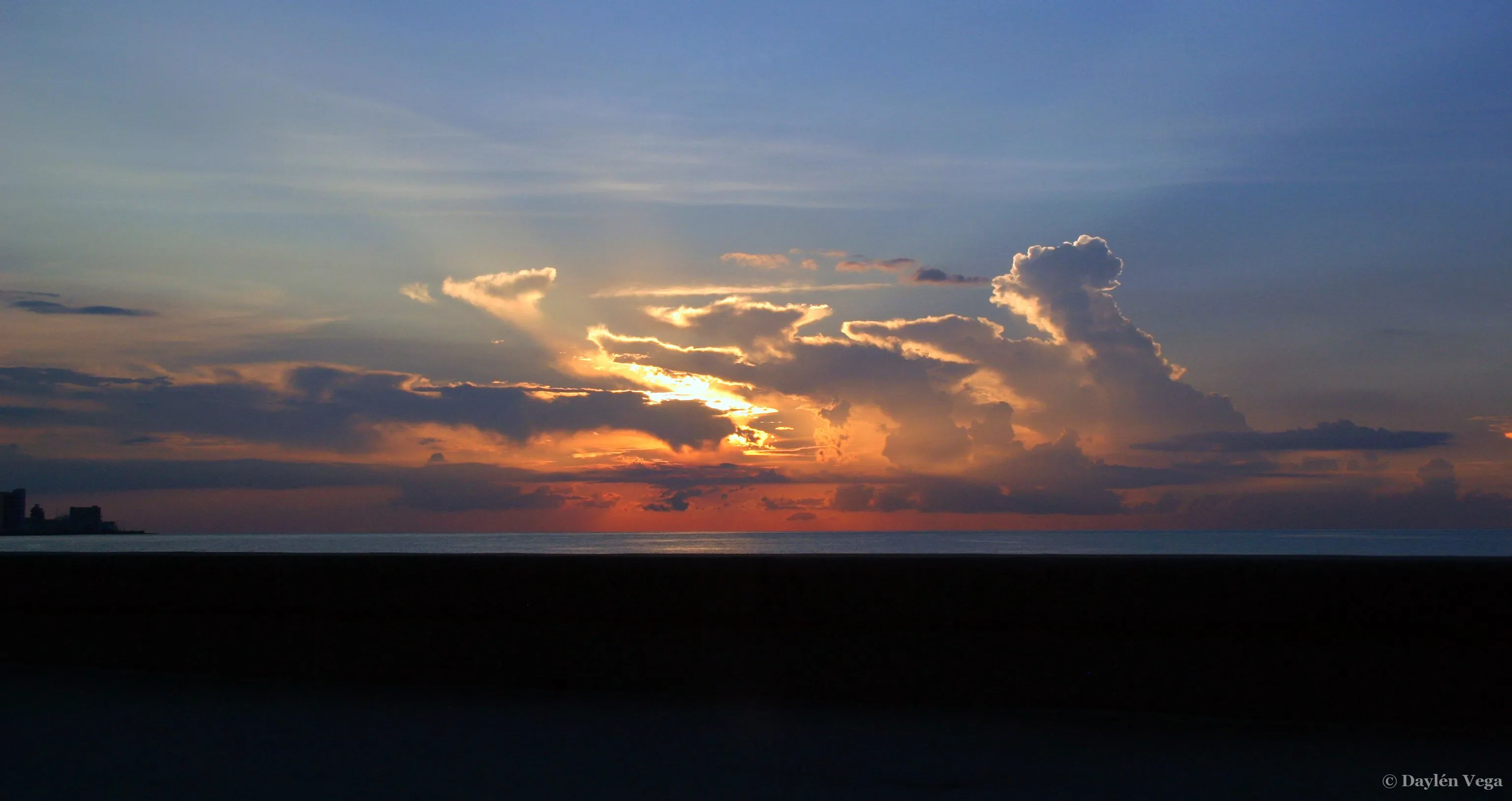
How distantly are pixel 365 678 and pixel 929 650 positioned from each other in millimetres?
2915

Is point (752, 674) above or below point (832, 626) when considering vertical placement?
below

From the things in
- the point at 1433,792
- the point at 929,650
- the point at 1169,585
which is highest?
the point at 1169,585

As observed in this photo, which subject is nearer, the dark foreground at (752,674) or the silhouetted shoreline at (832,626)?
the dark foreground at (752,674)

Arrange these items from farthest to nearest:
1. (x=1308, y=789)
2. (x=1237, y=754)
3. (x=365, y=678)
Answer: (x=365, y=678)
(x=1237, y=754)
(x=1308, y=789)

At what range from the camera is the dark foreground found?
380 centimetres

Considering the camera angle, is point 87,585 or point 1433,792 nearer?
point 1433,792

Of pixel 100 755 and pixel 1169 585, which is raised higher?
pixel 1169 585

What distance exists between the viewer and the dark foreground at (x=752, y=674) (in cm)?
380

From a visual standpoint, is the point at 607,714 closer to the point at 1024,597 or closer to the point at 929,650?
the point at 929,650

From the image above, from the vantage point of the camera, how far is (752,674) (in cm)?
498

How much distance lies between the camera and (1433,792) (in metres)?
3.56

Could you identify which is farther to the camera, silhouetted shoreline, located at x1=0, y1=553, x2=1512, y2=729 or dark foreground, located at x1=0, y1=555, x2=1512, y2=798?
silhouetted shoreline, located at x1=0, y1=553, x2=1512, y2=729

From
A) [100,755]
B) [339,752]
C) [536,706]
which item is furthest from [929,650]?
[100,755]

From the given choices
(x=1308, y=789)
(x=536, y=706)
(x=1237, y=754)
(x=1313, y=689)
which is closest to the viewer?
(x=1308, y=789)
